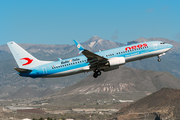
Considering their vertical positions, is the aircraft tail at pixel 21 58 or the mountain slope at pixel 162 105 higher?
the aircraft tail at pixel 21 58

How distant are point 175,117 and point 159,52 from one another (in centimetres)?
9922

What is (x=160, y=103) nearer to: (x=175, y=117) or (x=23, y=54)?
(x=175, y=117)

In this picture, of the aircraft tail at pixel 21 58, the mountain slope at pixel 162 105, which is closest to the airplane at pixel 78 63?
the aircraft tail at pixel 21 58

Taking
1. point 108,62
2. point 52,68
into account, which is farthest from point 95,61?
point 52,68

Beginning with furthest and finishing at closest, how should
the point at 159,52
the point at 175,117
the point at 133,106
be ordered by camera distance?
the point at 133,106
the point at 175,117
the point at 159,52

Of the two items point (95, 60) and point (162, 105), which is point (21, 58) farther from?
point (162, 105)

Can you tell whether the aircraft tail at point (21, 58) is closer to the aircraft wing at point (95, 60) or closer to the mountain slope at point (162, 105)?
the aircraft wing at point (95, 60)

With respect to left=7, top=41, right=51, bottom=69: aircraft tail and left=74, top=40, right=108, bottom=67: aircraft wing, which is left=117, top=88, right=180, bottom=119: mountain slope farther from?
left=7, top=41, right=51, bottom=69: aircraft tail

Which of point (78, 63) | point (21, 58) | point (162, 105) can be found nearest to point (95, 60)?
point (78, 63)

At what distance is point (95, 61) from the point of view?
220 feet

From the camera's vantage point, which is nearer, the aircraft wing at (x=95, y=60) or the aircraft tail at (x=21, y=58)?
Answer: the aircraft wing at (x=95, y=60)

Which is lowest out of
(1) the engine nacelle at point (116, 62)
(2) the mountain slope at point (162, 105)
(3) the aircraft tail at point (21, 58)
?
(2) the mountain slope at point (162, 105)

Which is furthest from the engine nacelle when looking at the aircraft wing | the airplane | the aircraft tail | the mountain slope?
the mountain slope

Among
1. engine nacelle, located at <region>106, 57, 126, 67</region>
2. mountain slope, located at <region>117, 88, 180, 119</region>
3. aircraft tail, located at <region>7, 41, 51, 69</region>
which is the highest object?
aircraft tail, located at <region>7, 41, 51, 69</region>
